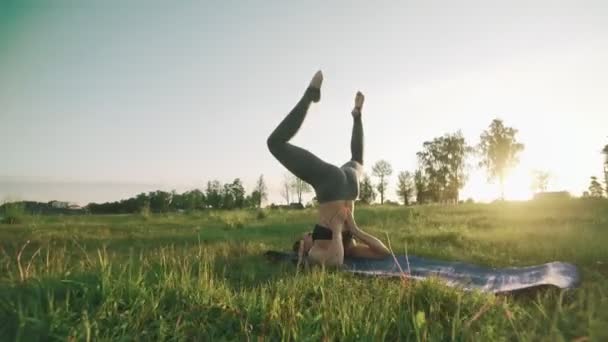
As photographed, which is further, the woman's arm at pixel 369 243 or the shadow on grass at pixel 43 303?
the woman's arm at pixel 369 243

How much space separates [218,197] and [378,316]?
83211 millimetres

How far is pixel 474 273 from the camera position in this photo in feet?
18.1

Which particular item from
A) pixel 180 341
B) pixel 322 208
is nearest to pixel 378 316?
pixel 180 341

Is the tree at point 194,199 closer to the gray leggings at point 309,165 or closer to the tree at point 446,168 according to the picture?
the tree at point 446,168

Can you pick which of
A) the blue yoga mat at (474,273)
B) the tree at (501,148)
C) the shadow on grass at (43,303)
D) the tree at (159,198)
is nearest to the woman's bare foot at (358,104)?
the blue yoga mat at (474,273)

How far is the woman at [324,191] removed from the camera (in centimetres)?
593

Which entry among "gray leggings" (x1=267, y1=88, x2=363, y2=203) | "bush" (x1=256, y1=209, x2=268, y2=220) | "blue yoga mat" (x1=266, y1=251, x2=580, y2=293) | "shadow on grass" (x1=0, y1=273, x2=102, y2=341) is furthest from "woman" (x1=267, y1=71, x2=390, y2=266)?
"bush" (x1=256, y1=209, x2=268, y2=220)

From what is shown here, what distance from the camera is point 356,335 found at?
2609 mm

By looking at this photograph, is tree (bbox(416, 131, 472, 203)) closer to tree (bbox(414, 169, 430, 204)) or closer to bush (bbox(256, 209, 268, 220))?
tree (bbox(414, 169, 430, 204))

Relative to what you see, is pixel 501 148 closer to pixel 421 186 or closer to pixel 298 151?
pixel 421 186

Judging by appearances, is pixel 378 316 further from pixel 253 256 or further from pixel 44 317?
pixel 253 256

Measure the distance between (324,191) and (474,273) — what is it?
2360 millimetres

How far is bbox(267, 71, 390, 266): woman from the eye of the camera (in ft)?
19.4

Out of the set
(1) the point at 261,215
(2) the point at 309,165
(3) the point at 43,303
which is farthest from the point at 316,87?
(1) the point at 261,215
